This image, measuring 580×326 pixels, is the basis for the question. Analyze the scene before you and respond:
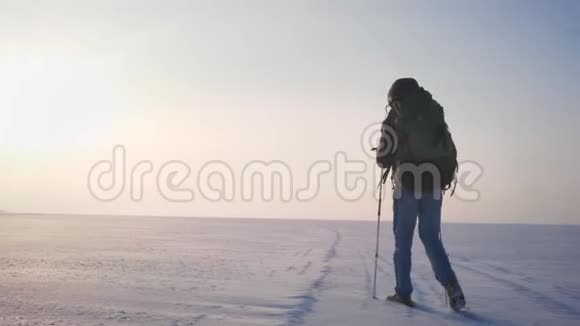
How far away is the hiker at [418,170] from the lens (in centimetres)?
462

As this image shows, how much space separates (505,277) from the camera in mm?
7625

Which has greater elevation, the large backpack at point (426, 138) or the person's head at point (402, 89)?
the person's head at point (402, 89)

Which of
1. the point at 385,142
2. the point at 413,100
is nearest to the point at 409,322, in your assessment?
the point at 385,142

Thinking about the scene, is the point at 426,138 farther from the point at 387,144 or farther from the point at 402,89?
the point at 402,89

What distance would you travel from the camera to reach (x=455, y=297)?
14.3 feet

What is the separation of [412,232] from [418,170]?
22.4 inches

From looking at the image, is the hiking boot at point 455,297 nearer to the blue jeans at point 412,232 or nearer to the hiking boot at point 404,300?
the blue jeans at point 412,232

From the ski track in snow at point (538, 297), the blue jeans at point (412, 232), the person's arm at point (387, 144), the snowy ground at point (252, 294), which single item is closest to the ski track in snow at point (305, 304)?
the snowy ground at point (252, 294)

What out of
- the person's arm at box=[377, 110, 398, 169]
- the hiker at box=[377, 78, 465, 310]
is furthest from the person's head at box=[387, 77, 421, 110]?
the person's arm at box=[377, 110, 398, 169]

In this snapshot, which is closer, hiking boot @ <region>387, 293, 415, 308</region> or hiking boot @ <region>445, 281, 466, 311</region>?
hiking boot @ <region>445, 281, 466, 311</region>

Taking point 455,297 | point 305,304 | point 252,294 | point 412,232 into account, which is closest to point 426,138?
point 412,232

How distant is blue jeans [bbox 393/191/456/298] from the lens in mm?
4594

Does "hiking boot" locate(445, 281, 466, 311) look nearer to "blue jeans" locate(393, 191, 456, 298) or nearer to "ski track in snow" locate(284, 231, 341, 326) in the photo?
"blue jeans" locate(393, 191, 456, 298)

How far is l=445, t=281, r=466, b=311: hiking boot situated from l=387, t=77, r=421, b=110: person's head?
167cm
